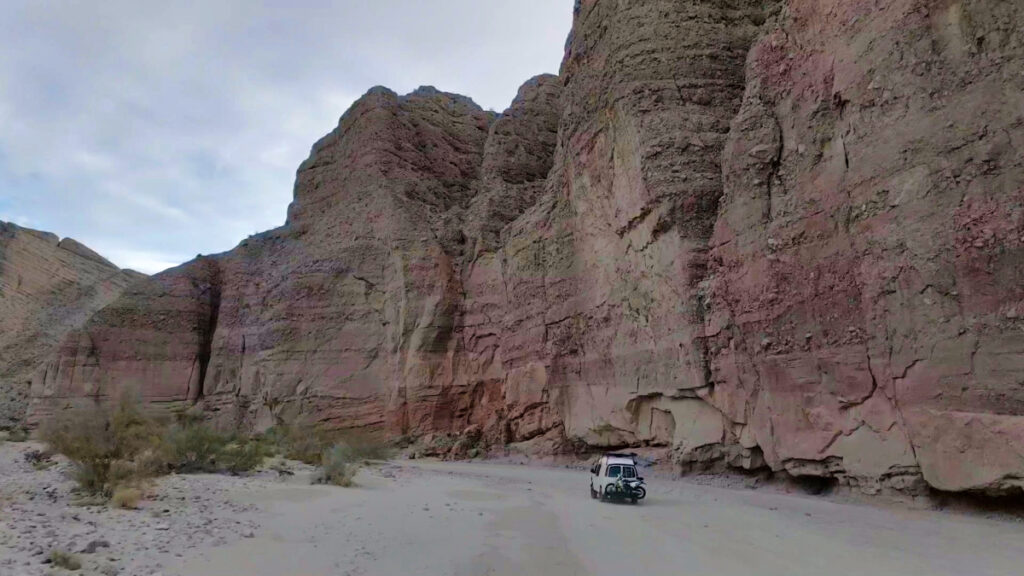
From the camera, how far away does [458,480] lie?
1717cm

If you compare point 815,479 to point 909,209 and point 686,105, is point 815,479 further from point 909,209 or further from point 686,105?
point 686,105

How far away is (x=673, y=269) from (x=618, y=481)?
6.69 metres

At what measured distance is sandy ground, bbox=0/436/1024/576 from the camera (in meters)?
6.78

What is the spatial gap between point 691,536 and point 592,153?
603 inches

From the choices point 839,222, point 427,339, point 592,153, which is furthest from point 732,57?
point 427,339

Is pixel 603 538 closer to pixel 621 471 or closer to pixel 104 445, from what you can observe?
pixel 621 471

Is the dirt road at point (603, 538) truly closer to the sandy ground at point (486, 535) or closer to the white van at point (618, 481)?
the sandy ground at point (486, 535)

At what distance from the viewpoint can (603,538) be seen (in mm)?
8812

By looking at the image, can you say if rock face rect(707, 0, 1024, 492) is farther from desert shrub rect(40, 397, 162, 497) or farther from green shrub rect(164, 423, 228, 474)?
green shrub rect(164, 423, 228, 474)

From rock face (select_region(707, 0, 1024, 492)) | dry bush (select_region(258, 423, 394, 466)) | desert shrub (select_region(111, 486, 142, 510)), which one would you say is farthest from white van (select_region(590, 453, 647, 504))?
dry bush (select_region(258, 423, 394, 466))

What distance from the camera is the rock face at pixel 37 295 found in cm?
3862

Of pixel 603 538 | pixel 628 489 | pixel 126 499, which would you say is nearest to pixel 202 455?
pixel 126 499

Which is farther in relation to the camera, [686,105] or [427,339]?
[427,339]

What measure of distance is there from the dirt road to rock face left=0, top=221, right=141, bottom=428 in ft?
112
